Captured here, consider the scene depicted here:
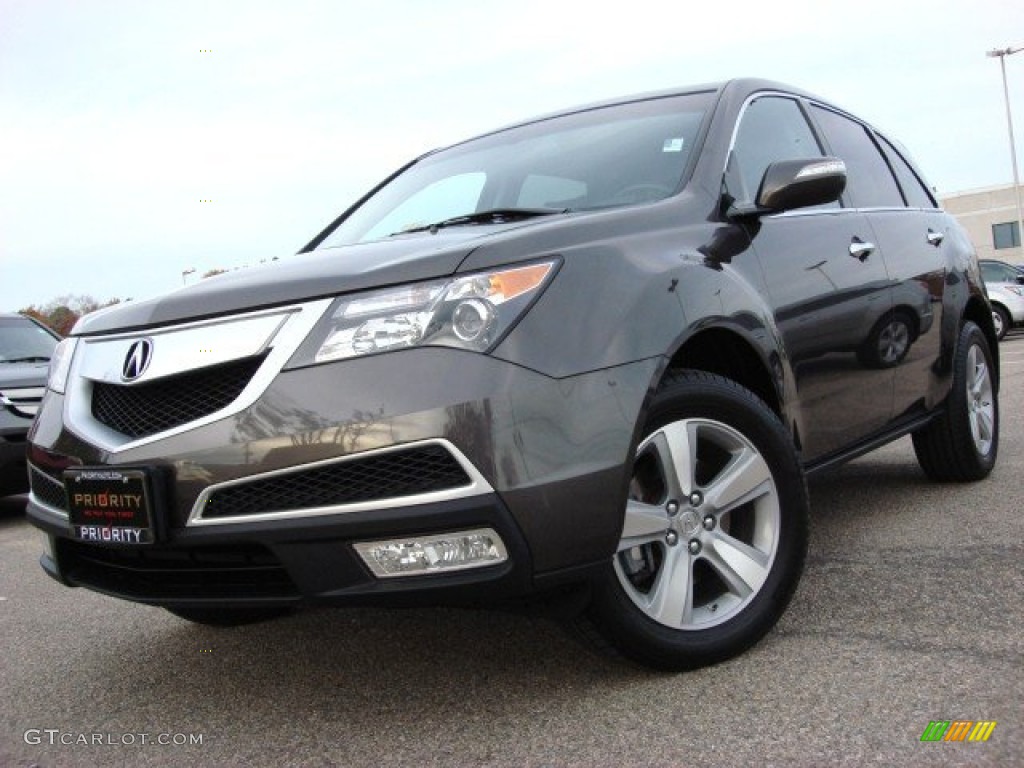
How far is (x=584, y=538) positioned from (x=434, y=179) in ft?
6.87

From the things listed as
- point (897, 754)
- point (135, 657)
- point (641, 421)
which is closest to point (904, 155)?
point (641, 421)

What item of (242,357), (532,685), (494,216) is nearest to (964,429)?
(494,216)

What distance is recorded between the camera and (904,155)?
17.1 ft

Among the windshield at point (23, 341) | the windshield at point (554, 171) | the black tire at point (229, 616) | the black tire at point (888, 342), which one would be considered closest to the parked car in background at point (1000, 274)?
the windshield at point (23, 341)

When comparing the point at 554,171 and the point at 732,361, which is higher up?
the point at 554,171

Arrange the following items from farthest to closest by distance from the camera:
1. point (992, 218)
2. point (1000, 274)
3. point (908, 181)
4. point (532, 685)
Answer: point (992, 218), point (1000, 274), point (908, 181), point (532, 685)

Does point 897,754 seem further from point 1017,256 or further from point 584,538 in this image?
point 1017,256

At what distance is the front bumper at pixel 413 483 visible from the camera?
231cm

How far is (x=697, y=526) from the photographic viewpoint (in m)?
2.77


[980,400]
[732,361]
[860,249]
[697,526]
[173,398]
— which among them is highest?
[173,398]

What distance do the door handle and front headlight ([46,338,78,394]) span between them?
2.63 metres

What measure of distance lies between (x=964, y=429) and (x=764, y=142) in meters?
1.87

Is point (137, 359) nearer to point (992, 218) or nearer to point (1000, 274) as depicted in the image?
point (1000, 274)

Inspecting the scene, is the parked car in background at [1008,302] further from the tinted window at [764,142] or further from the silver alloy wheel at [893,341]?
the tinted window at [764,142]
